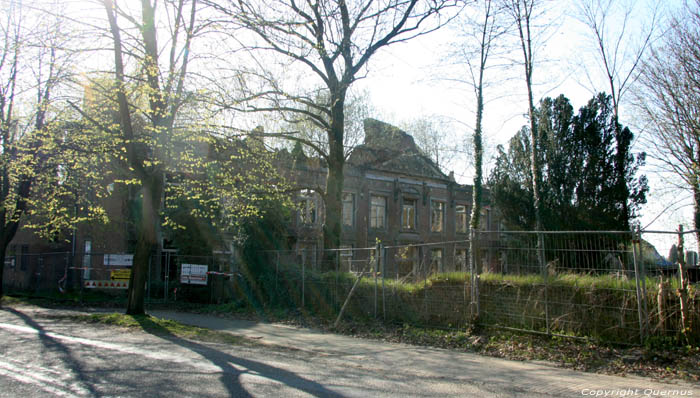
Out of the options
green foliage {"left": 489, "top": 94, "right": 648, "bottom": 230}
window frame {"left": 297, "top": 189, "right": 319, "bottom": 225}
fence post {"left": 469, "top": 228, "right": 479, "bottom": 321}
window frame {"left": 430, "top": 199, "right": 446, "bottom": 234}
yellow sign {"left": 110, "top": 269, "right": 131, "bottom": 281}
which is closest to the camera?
fence post {"left": 469, "top": 228, "right": 479, "bottom": 321}

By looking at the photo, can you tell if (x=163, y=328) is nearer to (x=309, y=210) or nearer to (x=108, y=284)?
(x=108, y=284)

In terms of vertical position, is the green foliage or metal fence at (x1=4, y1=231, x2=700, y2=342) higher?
the green foliage

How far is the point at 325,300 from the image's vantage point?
15.3 metres

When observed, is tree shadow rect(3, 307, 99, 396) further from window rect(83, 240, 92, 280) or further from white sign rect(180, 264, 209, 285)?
window rect(83, 240, 92, 280)

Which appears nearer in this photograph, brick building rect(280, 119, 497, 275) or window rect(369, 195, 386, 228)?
brick building rect(280, 119, 497, 275)

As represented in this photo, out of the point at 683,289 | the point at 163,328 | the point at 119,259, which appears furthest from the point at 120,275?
the point at 683,289

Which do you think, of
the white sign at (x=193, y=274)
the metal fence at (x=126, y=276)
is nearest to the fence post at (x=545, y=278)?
the metal fence at (x=126, y=276)

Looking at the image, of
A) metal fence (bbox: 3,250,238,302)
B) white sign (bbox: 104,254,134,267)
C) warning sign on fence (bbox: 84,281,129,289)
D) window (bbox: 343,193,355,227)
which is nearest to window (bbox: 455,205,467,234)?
window (bbox: 343,193,355,227)

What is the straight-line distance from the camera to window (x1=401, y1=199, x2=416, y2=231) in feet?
108

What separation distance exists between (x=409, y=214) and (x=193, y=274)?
1690 centimetres

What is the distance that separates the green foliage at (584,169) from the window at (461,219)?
53.1 ft

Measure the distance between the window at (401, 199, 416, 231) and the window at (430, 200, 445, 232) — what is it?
1582 millimetres

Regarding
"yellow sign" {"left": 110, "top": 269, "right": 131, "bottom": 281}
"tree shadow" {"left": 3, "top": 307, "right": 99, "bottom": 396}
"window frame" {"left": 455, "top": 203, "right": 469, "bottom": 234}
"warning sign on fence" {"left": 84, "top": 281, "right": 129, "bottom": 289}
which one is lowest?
"tree shadow" {"left": 3, "top": 307, "right": 99, "bottom": 396}

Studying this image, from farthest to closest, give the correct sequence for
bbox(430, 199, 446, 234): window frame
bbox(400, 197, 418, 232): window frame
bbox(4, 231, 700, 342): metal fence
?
bbox(430, 199, 446, 234): window frame, bbox(400, 197, 418, 232): window frame, bbox(4, 231, 700, 342): metal fence
